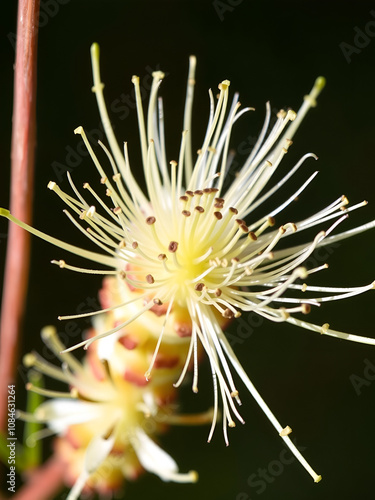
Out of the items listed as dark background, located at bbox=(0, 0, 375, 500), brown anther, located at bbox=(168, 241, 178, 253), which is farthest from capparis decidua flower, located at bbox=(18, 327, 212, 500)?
dark background, located at bbox=(0, 0, 375, 500)

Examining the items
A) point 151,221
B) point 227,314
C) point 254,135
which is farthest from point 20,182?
point 254,135

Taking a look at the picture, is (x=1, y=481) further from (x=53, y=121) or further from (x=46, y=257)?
(x=53, y=121)

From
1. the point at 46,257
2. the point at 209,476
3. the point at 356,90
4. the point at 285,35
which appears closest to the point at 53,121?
the point at 46,257

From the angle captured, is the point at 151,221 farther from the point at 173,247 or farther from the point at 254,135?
the point at 254,135

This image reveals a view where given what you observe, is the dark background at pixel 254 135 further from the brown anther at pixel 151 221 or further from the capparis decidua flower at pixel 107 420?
the brown anther at pixel 151 221

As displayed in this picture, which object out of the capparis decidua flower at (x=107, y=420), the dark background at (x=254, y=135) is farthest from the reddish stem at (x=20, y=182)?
the dark background at (x=254, y=135)
